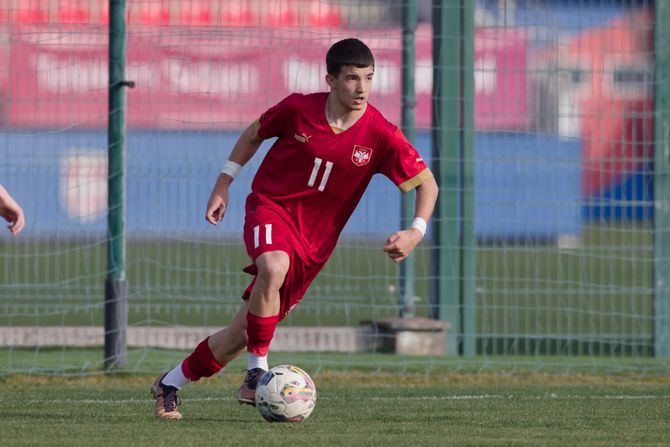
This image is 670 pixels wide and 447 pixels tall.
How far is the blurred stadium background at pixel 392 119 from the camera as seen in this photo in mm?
10766

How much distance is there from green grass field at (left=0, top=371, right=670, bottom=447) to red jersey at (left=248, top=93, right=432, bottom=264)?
97 cm

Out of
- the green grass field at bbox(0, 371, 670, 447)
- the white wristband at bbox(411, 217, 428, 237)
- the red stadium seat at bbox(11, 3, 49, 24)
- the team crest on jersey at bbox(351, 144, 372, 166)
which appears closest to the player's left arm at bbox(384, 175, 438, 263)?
the white wristband at bbox(411, 217, 428, 237)

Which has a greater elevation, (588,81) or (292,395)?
(588,81)

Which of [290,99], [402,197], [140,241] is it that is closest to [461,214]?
[402,197]

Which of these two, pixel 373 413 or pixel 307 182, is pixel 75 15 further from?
pixel 373 413

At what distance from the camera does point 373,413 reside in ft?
23.2

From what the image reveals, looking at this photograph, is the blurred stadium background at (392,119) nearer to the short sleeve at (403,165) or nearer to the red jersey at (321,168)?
the red jersey at (321,168)

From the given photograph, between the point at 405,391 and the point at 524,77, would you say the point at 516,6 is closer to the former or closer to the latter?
the point at 524,77

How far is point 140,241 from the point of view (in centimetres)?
1292

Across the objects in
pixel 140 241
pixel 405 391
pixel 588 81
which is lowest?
pixel 405 391

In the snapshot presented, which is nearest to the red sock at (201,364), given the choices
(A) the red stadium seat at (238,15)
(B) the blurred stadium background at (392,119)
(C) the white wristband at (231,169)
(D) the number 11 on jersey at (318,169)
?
(C) the white wristband at (231,169)

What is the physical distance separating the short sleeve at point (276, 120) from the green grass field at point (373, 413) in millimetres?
1408

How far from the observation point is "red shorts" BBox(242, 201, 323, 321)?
6320 millimetres

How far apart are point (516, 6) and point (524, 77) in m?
0.59
